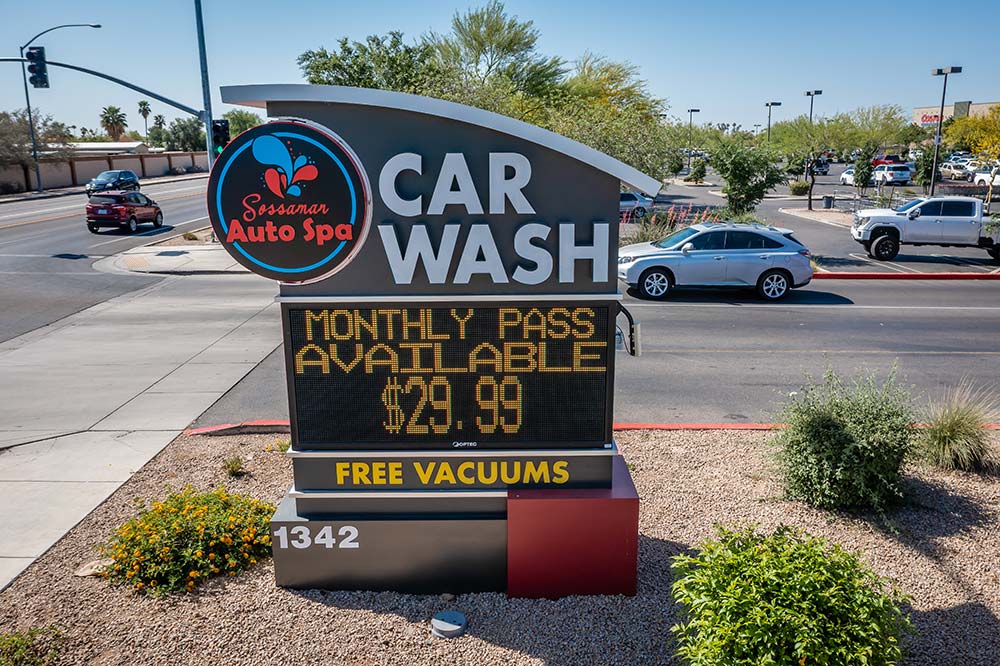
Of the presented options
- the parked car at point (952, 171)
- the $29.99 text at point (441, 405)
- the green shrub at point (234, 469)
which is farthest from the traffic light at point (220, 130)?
the parked car at point (952, 171)

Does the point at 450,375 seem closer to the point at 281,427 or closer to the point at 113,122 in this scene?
the point at 281,427

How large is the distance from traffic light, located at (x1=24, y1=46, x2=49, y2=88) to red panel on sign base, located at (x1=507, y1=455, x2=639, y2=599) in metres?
28.9

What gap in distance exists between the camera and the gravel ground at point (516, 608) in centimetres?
506

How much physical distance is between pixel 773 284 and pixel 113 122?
371ft

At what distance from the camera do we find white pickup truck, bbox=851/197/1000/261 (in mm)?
22453

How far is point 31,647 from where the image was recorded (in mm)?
4953

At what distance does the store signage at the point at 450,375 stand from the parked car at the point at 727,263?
12501 millimetres

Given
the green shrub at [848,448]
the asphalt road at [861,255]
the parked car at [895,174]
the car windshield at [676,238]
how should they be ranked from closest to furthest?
the green shrub at [848,448], the car windshield at [676,238], the asphalt road at [861,255], the parked car at [895,174]

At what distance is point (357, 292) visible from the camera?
5.41m

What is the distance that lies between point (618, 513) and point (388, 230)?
8.65 feet

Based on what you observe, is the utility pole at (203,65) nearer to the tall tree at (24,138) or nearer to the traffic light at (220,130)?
the traffic light at (220,130)

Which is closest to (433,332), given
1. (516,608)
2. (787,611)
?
(516,608)

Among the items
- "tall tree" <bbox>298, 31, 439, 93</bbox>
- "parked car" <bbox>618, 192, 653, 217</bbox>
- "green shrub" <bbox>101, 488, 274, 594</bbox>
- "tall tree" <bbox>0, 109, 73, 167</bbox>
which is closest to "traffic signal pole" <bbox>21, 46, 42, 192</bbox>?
"tall tree" <bbox>0, 109, 73, 167</bbox>

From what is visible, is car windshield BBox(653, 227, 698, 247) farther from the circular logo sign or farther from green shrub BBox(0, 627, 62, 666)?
green shrub BBox(0, 627, 62, 666)
